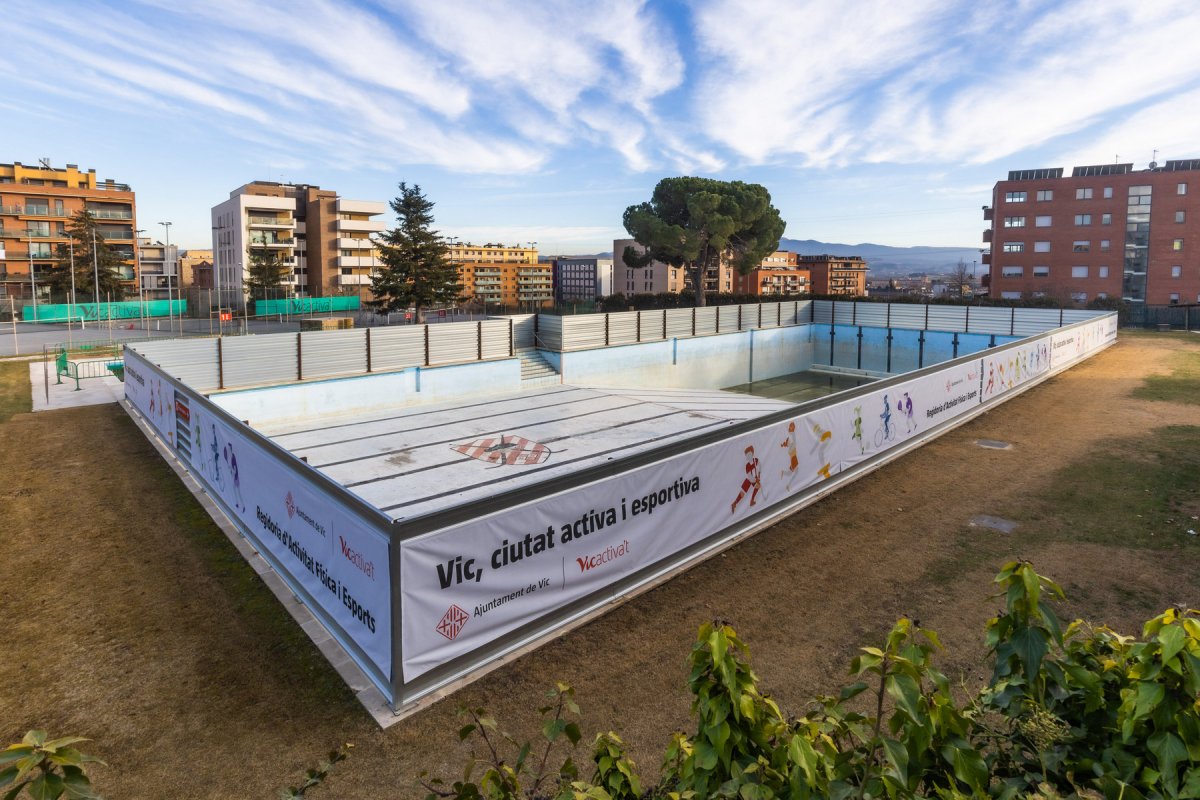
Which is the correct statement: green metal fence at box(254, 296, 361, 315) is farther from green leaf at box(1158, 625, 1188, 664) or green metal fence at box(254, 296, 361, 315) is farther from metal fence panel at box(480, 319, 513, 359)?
green leaf at box(1158, 625, 1188, 664)

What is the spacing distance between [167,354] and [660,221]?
2026 inches

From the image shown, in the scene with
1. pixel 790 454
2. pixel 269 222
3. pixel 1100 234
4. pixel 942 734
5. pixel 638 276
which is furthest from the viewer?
pixel 638 276

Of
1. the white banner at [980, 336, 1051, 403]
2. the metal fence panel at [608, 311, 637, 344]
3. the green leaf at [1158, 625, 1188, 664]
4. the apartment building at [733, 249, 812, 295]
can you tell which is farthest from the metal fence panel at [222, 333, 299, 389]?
the apartment building at [733, 249, 812, 295]

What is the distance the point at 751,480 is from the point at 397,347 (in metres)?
18.7

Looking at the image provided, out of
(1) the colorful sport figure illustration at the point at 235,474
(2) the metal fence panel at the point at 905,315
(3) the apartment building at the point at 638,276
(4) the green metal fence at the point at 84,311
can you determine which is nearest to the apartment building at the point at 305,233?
(4) the green metal fence at the point at 84,311

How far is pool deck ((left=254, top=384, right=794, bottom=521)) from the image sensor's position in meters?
16.8

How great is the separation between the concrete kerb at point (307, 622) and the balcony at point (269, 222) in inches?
3631

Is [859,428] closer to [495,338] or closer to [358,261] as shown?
[495,338]

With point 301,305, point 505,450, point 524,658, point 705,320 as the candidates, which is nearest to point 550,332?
point 705,320

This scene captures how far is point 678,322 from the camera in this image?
1487 inches

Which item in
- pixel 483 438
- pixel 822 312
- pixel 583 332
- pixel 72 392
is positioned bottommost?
pixel 483 438

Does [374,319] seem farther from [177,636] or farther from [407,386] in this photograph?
[177,636]

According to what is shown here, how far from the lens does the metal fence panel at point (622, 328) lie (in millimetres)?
34656

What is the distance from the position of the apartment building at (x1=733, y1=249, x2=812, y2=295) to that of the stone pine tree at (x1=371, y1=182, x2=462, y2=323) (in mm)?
93495
